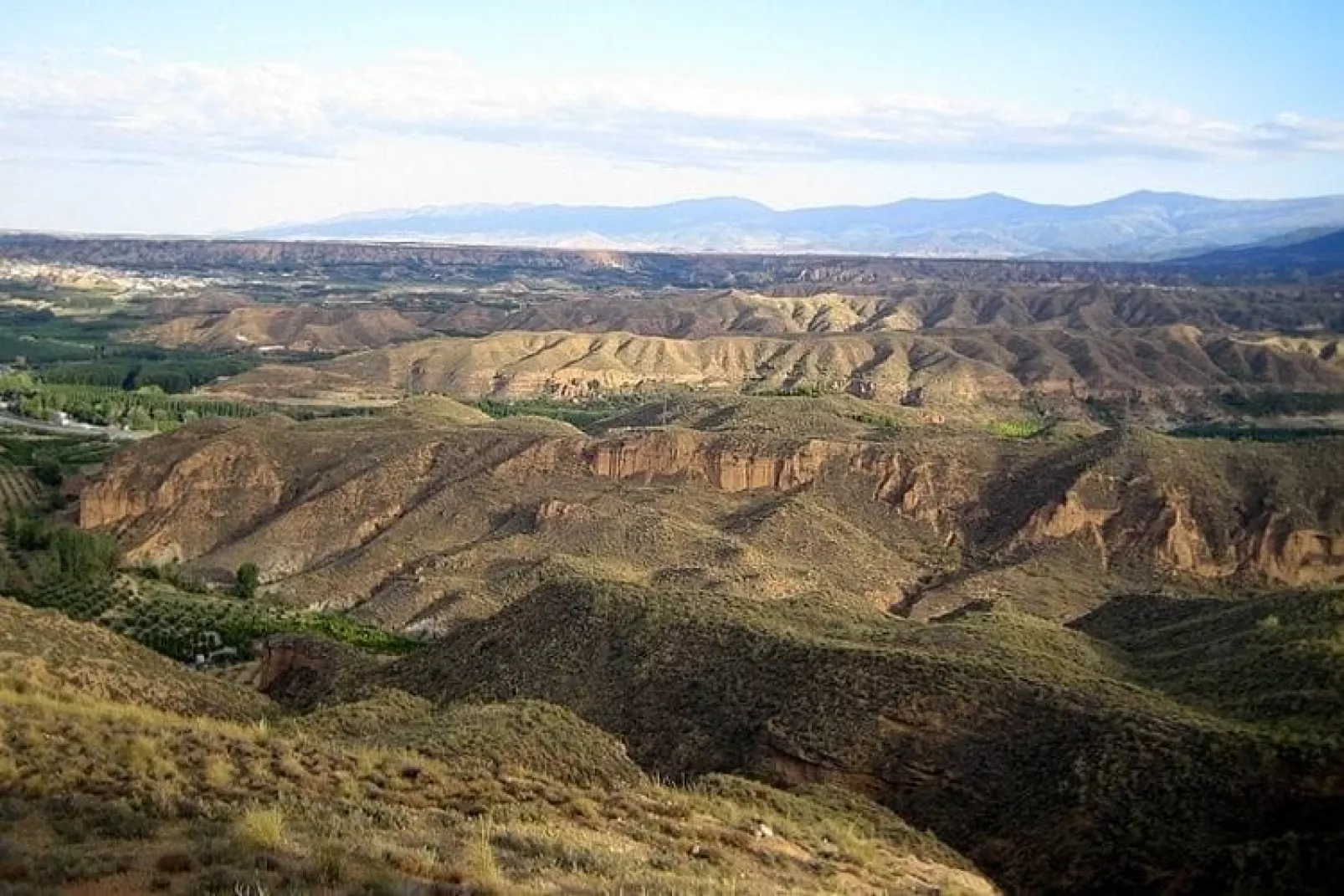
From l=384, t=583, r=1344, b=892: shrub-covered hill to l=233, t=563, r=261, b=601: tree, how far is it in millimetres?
21743

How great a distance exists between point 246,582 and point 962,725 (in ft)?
126

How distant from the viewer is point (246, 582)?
57719mm

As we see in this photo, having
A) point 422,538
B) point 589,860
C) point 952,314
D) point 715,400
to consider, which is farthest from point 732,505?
point 952,314

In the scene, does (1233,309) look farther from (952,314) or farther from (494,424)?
(494,424)

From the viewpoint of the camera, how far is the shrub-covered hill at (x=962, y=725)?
2331 cm

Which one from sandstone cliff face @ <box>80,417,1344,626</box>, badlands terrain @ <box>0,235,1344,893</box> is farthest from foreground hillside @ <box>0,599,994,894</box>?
sandstone cliff face @ <box>80,417,1344,626</box>

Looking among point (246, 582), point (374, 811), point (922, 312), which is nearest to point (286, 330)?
point (922, 312)

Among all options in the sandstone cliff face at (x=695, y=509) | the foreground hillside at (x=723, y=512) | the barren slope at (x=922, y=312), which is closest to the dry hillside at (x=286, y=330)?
the barren slope at (x=922, y=312)

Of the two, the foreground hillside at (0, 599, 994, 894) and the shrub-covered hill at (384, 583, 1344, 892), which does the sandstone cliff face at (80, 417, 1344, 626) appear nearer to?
the shrub-covered hill at (384, 583, 1344, 892)

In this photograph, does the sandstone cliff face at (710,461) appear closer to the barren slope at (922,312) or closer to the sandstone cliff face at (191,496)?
the sandstone cliff face at (191,496)

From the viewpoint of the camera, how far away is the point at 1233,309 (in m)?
173

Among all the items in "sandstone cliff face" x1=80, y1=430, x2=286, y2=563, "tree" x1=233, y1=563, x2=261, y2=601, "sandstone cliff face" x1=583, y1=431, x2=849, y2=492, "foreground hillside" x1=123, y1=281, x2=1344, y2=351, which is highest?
"foreground hillside" x1=123, y1=281, x2=1344, y2=351

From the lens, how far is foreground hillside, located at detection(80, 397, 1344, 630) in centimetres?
5719

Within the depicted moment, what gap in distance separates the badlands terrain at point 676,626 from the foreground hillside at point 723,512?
0.77 feet
